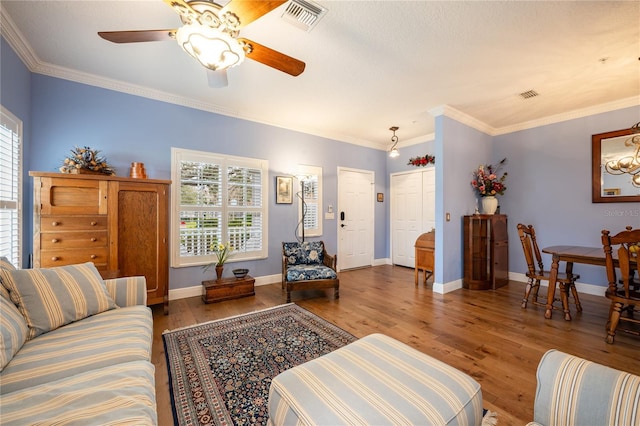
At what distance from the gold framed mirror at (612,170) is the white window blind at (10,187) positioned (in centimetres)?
668

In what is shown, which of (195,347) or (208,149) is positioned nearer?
(195,347)

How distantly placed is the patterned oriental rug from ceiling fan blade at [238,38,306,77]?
2.34 meters

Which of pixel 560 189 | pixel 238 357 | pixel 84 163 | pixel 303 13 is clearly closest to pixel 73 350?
pixel 238 357

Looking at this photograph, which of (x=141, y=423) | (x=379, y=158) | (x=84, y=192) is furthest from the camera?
(x=379, y=158)

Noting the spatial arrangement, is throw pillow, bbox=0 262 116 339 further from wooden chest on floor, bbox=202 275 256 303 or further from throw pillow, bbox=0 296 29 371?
wooden chest on floor, bbox=202 275 256 303

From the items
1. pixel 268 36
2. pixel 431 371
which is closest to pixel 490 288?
pixel 431 371

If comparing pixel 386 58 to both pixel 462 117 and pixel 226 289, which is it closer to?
pixel 462 117

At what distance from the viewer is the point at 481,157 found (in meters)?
4.54

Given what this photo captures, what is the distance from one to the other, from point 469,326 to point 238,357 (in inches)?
92.5

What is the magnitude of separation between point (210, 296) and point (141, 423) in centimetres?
260

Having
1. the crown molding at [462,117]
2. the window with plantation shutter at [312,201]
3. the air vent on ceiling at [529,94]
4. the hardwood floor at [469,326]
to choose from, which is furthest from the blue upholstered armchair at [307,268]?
the air vent on ceiling at [529,94]

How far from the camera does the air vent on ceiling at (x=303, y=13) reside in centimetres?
188

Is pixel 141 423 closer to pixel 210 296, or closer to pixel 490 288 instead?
pixel 210 296

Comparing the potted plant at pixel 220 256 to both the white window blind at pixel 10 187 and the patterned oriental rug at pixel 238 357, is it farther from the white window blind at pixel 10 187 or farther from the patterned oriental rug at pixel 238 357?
the white window blind at pixel 10 187
